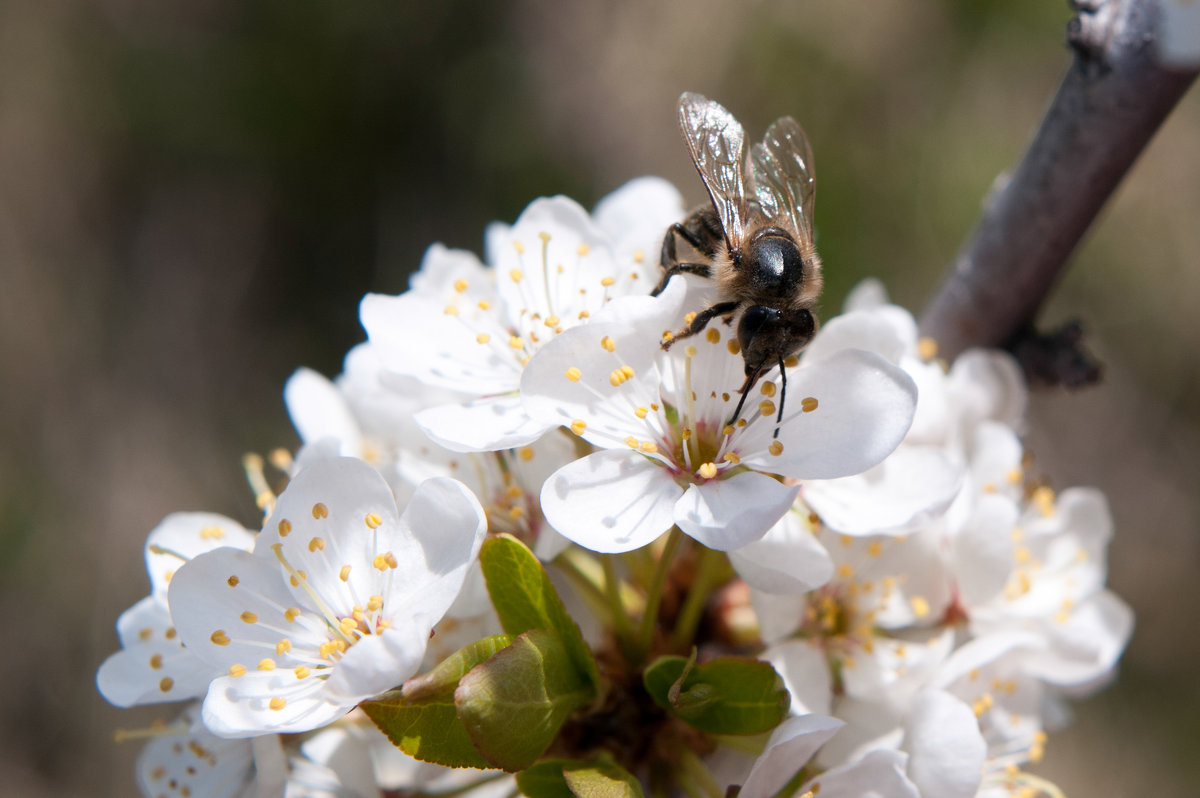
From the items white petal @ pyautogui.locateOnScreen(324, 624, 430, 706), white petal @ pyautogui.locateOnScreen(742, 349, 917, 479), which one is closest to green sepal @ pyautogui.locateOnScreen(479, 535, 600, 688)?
white petal @ pyautogui.locateOnScreen(324, 624, 430, 706)

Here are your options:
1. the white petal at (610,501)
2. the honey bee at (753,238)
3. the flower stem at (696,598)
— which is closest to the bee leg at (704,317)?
the honey bee at (753,238)

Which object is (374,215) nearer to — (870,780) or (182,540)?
(182,540)

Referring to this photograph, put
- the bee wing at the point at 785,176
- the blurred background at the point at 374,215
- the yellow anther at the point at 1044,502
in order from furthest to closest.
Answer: the blurred background at the point at 374,215, the yellow anther at the point at 1044,502, the bee wing at the point at 785,176

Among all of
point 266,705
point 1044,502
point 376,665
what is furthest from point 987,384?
point 266,705

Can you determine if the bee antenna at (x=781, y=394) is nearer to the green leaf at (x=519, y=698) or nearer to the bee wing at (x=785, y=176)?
the bee wing at (x=785, y=176)

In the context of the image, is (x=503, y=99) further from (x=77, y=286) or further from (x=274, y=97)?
(x=77, y=286)

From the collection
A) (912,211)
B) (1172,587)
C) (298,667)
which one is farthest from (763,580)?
(1172,587)
